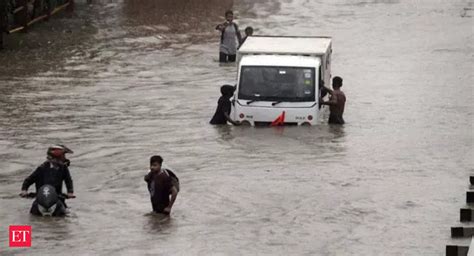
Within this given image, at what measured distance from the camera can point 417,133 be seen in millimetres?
28672

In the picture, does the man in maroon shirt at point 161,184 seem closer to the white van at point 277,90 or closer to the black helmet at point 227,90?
the white van at point 277,90

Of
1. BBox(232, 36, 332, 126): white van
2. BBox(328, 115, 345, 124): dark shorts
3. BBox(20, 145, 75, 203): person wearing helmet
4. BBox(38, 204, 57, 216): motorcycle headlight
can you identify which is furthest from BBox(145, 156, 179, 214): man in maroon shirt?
BBox(328, 115, 345, 124): dark shorts

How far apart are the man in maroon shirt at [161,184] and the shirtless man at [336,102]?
892cm

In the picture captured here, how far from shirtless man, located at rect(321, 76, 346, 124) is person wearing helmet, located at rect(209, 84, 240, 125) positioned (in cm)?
180

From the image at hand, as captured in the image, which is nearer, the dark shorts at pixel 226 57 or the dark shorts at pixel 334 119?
the dark shorts at pixel 334 119

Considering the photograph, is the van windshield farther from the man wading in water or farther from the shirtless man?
the man wading in water

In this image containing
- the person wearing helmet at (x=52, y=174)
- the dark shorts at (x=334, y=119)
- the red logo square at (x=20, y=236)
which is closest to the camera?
the red logo square at (x=20, y=236)

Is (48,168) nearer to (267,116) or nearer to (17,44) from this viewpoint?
(267,116)

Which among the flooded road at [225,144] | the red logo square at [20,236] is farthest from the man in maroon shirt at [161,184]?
the red logo square at [20,236]

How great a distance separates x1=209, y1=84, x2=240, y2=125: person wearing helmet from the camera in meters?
28.4

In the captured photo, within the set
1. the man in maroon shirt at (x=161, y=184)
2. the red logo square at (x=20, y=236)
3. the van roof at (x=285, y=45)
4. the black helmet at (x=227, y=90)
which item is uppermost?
the van roof at (x=285, y=45)

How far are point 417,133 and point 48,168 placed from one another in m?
10.7

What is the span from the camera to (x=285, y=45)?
3030 centimetres

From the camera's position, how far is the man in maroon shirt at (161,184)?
777 inches
